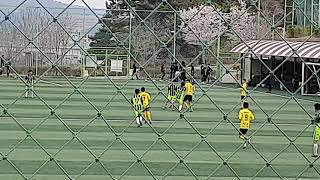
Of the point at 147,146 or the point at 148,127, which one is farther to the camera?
the point at 148,127

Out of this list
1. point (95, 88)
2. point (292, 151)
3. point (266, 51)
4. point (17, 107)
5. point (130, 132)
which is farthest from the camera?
point (95, 88)

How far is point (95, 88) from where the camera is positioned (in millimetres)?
16922

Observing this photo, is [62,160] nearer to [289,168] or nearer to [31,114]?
[289,168]

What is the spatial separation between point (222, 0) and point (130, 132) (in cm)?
1581

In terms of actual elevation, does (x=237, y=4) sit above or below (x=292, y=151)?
above

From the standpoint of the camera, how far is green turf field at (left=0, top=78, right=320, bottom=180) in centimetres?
579

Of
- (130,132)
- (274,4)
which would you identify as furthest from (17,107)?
(274,4)

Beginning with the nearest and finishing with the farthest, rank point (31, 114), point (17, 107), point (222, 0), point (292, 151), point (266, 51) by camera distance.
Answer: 1. point (292, 151)
2. point (31, 114)
3. point (17, 107)
4. point (266, 51)
5. point (222, 0)

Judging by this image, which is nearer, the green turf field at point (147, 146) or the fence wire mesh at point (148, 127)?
the fence wire mesh at point (148, 127)

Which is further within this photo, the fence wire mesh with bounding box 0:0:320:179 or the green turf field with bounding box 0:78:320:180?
the green turf field with bounding box 0:78:320:180

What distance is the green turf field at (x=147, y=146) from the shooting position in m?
5.79

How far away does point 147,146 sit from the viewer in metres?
7.83

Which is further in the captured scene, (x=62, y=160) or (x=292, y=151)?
(x=292, y=151)

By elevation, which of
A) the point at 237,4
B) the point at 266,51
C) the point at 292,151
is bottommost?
the point at 292,151
